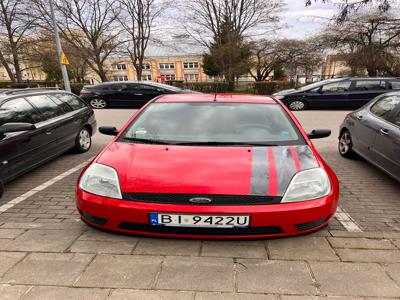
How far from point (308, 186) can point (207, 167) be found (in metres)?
0.83

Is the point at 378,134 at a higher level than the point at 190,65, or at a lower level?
lower

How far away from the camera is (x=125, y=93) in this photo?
44.5 ft

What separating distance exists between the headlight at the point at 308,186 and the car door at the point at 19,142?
3387 millimetres

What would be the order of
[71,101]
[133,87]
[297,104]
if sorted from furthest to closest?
[133,87] < [297,104] < [71,101]

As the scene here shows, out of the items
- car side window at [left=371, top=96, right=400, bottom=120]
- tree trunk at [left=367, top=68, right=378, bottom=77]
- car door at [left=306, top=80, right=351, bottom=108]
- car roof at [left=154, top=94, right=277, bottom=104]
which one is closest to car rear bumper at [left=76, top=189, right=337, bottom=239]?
car roof at [left=154, top=94, right=277, bottom=104]

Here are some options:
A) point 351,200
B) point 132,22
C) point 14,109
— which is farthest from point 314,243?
point 132,22

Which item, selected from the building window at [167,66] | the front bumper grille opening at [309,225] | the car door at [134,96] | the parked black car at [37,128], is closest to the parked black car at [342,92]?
the car door at [134,96]

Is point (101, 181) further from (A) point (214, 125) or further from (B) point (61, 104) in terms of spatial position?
(B) point (61, 104)

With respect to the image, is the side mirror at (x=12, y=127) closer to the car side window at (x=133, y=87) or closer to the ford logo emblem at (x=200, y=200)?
the ford logo emblem at (x=200, y=200)

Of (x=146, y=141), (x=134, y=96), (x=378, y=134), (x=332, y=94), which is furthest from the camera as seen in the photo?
(x=134, y=96)

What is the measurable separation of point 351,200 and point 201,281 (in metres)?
2.40

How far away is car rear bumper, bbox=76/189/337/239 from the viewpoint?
2.07 meters

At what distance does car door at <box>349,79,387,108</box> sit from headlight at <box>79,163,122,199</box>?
1215 cm

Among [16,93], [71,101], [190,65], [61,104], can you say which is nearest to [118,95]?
[71,101]
